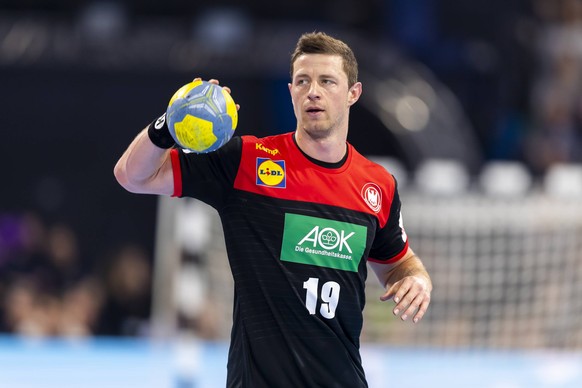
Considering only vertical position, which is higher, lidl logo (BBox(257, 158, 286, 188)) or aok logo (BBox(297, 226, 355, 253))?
lidl logo (BBox(257, 158, 286, 188))

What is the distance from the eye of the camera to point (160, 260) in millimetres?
10781

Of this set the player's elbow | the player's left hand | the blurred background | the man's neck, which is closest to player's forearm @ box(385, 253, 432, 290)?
the player's left hand

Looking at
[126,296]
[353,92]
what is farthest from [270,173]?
[126,296]

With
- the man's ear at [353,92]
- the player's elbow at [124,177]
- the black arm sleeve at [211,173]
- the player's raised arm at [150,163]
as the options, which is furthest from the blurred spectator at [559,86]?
the player's elbow at [124,177]

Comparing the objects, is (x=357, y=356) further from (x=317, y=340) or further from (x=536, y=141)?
(x=536, y=141)

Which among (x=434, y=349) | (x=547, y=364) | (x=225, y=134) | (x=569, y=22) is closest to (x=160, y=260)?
A: (x=434, y=349)

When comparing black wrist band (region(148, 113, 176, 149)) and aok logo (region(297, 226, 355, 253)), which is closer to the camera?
black wrist band (region(148, 113, 176, 149))

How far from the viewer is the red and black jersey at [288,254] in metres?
4.94

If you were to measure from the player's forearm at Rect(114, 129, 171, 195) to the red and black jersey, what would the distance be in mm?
95

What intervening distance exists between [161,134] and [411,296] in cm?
141

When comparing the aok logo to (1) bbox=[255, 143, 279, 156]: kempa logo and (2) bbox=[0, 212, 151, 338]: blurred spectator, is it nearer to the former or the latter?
(1) bbox=[255, 143, 279, 156]: kempa logo

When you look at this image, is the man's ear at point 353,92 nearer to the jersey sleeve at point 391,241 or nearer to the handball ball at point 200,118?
the jersey sleeve at point 391,241

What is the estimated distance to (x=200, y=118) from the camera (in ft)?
15.1

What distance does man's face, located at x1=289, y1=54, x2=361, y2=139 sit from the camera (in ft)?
16.8
